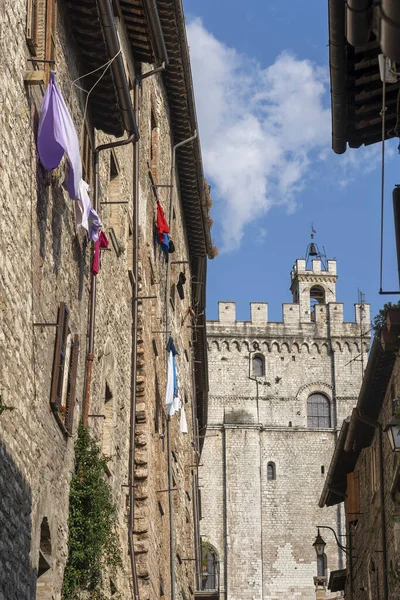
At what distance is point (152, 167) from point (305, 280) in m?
42.6

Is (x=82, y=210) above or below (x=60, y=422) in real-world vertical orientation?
above

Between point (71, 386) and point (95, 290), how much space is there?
1849mm

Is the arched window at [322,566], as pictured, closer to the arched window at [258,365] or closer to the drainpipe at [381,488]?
the arched window at [258,365]

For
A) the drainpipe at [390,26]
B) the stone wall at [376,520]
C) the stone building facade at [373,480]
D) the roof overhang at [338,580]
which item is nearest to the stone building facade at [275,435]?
the roof overhang at [338,580]

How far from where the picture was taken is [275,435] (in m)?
57.2

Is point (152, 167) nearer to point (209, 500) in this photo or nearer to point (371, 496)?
point (371, 496)

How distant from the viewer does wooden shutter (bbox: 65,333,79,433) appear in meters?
11.4

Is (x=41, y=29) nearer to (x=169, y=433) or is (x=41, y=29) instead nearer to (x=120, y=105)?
(x=120, y=105)

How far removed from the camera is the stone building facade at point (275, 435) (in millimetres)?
54344

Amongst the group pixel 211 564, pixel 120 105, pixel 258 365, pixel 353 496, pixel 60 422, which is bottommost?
pixel 60 422

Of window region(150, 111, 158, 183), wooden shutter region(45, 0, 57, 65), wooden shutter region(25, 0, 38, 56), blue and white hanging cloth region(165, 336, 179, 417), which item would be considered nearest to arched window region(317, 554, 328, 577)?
blue and white hanging cloth region(165, 336, 179, 417)

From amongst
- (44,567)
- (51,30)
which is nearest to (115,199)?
(51,30)

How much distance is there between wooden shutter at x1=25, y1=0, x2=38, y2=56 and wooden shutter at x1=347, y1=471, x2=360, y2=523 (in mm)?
14464

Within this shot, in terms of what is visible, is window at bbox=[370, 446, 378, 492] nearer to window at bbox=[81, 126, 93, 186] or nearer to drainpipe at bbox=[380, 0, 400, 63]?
window at bbox=[81, 126, 93, 186]
